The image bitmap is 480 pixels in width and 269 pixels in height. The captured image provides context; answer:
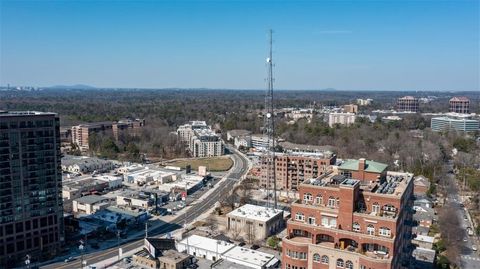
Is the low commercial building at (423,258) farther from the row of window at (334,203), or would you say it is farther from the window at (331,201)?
the window at (331,201)

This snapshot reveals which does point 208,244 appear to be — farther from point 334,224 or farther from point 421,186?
point 421,186

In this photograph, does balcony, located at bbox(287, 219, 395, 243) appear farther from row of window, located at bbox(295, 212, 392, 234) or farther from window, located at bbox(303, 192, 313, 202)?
window, located at bbox(303, 192, 313, 202)

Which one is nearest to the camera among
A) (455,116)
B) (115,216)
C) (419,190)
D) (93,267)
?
(93,267)

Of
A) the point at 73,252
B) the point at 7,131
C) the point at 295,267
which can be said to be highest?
the point at 7,131

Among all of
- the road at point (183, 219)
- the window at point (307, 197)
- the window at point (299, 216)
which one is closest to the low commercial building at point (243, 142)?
the road at point (183, 219)

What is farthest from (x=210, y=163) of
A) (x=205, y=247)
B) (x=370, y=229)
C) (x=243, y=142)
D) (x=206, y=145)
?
(x=370, y=229)

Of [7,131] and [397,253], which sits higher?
[7,131]

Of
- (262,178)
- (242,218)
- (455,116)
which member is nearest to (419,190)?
(262,178)

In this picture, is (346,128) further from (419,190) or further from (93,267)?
(93,267)
